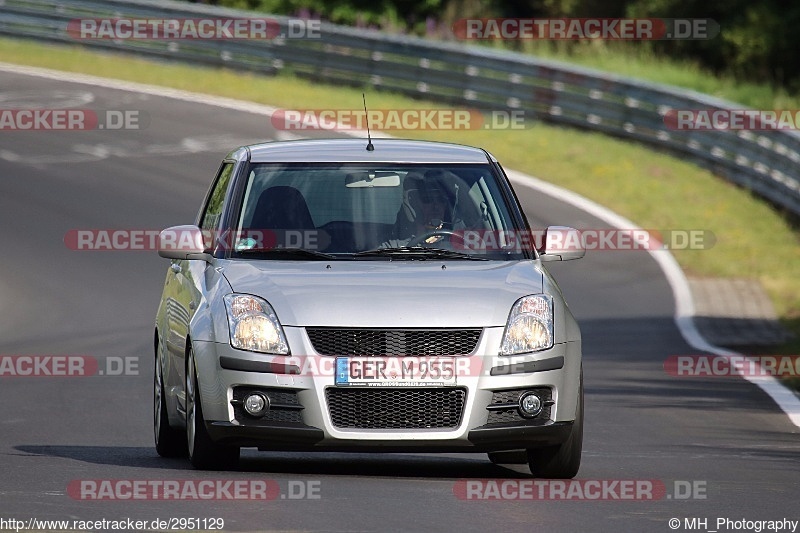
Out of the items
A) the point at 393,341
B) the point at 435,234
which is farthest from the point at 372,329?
the point at 435,234

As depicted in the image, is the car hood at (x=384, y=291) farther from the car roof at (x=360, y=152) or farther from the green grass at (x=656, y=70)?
the green grass at (x=656, y=70)

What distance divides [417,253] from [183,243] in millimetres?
1280

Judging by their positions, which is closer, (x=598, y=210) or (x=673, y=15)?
(x=598, y=210)

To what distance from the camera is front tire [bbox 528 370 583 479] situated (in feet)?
33.0

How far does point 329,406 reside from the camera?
31.6 feet

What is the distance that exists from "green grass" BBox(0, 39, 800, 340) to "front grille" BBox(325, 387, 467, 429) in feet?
38.5

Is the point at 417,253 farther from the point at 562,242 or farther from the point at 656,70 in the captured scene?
the point at 656,70

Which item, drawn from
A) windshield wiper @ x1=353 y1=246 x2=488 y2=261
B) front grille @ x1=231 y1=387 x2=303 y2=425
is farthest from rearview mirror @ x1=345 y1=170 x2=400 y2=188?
front grille @ x1=231 y1=387 x2=303 y2=425

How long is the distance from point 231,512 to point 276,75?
26643mm

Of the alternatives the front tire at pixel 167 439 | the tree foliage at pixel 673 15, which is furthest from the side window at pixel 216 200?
the tree foliage at pixel 673 15

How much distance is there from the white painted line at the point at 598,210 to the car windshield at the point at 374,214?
4.05m

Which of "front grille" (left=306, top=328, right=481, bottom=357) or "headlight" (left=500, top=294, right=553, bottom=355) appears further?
"headlight" (left=500, top=294, right=553, bottom=355)

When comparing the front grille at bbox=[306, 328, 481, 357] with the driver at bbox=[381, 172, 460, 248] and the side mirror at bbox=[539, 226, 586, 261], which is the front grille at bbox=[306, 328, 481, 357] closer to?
the driver at bbox=[381, 172, 460, 248]

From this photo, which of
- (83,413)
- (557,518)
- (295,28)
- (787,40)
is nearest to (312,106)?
(295,28)
